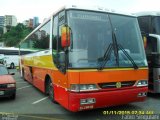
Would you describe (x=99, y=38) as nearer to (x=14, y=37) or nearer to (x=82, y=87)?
(x=82, y=87)

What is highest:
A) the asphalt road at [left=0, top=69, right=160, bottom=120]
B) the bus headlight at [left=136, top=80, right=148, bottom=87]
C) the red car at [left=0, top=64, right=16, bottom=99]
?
the bus headlight at [left=136, top=80, right=148, bottom=87]

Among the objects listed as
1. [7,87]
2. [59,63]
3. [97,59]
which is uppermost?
[97,59]

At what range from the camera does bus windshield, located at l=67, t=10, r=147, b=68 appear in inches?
301

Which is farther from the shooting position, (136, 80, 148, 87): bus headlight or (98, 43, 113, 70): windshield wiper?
(136, 80, 148, 87): bus headlight

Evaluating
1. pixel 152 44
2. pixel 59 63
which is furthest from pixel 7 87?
pixel 152 44

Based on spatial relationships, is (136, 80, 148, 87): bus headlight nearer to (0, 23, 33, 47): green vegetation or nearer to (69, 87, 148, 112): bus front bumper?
(69, 87, 148, 112): bus front bumper

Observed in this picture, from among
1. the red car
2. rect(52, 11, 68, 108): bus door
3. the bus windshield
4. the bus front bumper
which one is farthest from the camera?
the red car

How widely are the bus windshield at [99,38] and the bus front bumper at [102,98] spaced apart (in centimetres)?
75

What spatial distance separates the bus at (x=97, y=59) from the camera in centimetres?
747

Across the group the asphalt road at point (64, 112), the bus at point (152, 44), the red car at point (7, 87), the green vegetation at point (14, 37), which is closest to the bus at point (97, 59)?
the asphalt road at point (64, 112)

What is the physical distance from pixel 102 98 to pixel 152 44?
4.59m

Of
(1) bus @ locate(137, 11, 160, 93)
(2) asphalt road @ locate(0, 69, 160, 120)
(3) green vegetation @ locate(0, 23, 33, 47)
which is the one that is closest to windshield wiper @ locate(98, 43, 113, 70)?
(2) asphalt road @ locate(0, 69, 160, 120)

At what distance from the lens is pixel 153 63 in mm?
11047

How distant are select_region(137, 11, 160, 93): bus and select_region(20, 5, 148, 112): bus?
2.45m
